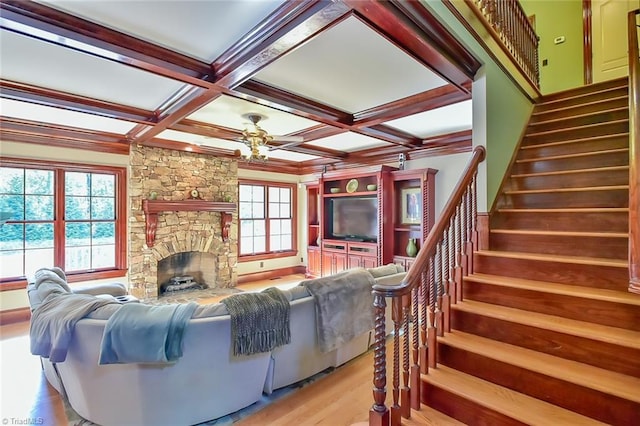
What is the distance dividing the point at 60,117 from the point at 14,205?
153cm

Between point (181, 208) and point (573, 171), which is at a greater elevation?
point (573, 171)

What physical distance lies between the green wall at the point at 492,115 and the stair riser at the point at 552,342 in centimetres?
104

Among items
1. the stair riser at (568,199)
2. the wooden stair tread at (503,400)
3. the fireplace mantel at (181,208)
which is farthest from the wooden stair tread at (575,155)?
the fireplace mantel at (181,208)

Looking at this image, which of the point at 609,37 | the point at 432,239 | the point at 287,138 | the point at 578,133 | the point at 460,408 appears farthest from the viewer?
the point at 609,37

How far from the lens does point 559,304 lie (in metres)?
2.02

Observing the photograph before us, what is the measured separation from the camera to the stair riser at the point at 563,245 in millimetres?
2176

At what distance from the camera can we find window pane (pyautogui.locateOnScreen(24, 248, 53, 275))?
4.50 metres

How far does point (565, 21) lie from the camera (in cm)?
484

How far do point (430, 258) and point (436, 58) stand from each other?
1487mm

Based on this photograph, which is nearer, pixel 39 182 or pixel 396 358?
pixel 396 358

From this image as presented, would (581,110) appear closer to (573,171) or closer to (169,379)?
(573,171)

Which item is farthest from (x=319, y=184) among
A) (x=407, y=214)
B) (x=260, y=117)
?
(x=260, y=117)

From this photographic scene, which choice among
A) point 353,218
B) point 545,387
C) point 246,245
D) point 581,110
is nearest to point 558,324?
point 545,387

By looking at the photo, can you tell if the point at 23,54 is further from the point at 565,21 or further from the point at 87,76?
the point at 565,21
